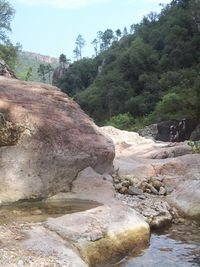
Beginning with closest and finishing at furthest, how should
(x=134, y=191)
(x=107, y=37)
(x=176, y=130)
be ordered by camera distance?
(x=134, y=191), (x=176, y=130), (x=107, y=37)

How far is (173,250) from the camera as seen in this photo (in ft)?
22.3

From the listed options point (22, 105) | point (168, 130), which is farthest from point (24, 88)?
point (168, 130)

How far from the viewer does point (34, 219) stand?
6641mm

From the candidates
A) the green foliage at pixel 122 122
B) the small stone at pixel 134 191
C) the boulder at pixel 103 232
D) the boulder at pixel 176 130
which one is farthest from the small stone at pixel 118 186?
the green foliage at pixel 122 122

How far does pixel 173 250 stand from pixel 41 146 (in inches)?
118

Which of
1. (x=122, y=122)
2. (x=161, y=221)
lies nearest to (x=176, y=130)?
(x=161, y=221)

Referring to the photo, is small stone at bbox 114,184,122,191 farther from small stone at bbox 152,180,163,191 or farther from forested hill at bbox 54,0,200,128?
forested hill at bbox 54,0,200,128

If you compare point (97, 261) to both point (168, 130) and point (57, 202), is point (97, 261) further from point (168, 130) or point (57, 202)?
point (168, 130)

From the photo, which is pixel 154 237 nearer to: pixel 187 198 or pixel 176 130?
pixel 187 198

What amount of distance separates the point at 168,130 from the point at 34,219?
2430 centimetres

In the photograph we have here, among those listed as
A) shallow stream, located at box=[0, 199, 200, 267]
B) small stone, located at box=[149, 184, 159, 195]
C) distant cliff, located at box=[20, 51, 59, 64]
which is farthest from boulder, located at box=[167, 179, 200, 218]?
distant cliff, located at box=[20, 51, 59, 64]

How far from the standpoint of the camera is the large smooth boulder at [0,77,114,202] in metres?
7.87

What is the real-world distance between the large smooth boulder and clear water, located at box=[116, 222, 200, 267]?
2041mm

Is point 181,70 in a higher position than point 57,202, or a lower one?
higher
